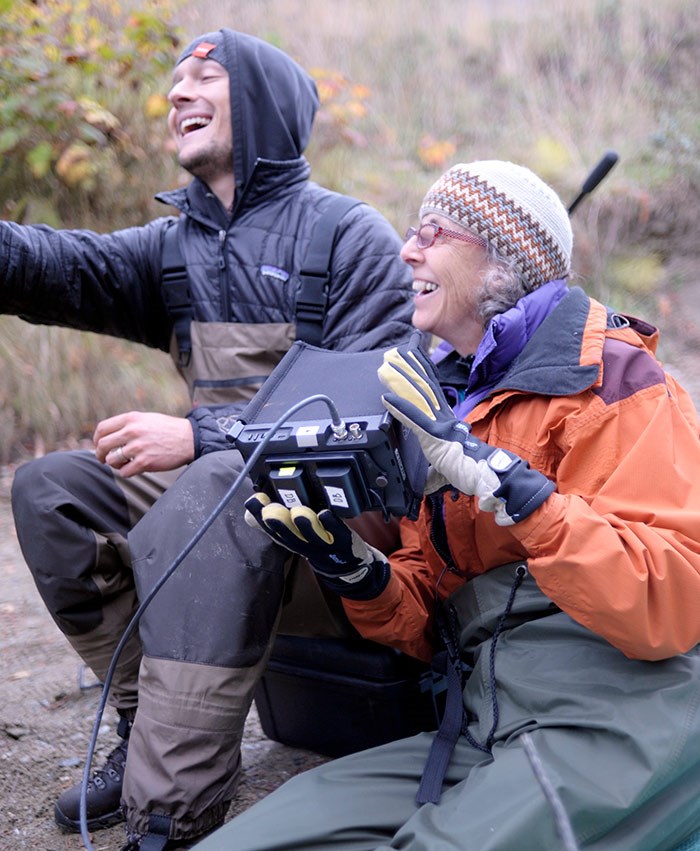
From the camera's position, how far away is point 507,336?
2193 mm

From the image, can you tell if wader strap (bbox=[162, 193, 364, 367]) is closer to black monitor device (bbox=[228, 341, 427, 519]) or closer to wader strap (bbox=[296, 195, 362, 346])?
wader strap (bbox=[296, 195, 362, 346])

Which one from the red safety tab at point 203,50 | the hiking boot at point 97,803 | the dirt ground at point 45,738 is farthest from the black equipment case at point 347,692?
the red safety tab at point 203,50

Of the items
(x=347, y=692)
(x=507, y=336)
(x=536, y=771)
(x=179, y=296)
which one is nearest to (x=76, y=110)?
(x=179, y=296)

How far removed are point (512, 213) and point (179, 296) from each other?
1242 mm

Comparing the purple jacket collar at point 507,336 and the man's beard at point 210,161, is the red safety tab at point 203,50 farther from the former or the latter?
the purple jacket collar at point 507,336

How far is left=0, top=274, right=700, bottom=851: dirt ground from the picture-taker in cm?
265

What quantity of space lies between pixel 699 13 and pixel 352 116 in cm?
542

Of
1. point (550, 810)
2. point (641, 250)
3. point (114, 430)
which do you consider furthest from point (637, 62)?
point (550, 810)

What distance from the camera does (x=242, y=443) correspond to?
201 centimetres

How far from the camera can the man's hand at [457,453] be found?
6.05 ft

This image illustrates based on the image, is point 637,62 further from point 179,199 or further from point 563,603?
point 563,603

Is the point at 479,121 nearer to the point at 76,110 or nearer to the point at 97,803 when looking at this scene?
the point at 76,110

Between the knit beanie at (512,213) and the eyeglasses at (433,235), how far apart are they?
0.7 inches

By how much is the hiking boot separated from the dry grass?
12.0 feet
